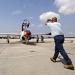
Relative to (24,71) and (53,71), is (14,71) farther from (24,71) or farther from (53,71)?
(53,71)

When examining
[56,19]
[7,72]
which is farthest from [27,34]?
[7,72]

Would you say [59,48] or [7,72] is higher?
[59,48]

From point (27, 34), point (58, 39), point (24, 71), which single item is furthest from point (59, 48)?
point (27, 34)

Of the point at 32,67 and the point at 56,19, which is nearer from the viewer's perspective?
the point at 32,67

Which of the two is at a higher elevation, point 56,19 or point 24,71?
point 56,19

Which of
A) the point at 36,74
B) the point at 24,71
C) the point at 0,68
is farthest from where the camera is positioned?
the point at 0,68

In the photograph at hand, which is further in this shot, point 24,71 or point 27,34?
point 27,34

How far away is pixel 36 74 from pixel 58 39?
89.7 inches

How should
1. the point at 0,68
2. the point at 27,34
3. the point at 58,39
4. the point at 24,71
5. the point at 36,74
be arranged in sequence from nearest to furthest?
1. the point at 36,74
2. the point at 24,71
3. the point at 0,68
4. the point at 58,39
5. the point at 27,34

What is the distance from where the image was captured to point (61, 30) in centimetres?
925

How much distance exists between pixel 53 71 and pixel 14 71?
4.15 feet

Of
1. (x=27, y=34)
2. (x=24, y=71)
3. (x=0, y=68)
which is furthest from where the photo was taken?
(x=27, y=34)

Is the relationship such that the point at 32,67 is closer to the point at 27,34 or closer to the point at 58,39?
the point at 58,39

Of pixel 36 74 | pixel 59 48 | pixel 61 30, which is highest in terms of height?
pixel 61 30
